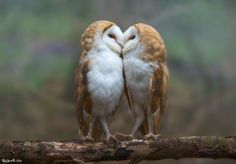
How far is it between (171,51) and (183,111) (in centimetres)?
56

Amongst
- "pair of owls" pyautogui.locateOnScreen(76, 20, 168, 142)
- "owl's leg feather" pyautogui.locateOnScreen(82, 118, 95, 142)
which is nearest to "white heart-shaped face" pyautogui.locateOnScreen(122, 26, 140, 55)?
"pair of owls" pyautogui.locateOnScreen(76, 20, 168, 142)

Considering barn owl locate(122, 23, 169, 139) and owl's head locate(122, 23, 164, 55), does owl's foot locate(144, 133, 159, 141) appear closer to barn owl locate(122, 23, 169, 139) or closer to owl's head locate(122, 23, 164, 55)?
barn owl locate(122, 23, 169, 139)

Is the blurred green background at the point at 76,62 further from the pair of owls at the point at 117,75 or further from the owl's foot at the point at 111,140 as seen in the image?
the owl's foot at the point at 111,140

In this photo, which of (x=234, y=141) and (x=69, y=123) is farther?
(x=69, y=123)

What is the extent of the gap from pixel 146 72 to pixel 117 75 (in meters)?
0.12

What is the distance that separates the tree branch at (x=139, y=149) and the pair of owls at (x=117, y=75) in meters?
0.16

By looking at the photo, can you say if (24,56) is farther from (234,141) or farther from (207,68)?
(234,141)

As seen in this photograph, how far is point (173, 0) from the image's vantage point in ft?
15.5

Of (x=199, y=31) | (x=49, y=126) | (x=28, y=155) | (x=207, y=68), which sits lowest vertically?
(x=28, y=155)

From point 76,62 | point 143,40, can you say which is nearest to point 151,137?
point 143,40

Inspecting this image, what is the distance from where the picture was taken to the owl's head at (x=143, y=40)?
2.14m

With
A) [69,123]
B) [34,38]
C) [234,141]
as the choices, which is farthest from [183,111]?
[234,141]

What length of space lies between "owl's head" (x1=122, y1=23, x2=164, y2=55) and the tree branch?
1.36 feet

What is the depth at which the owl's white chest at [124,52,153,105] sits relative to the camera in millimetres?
2137
